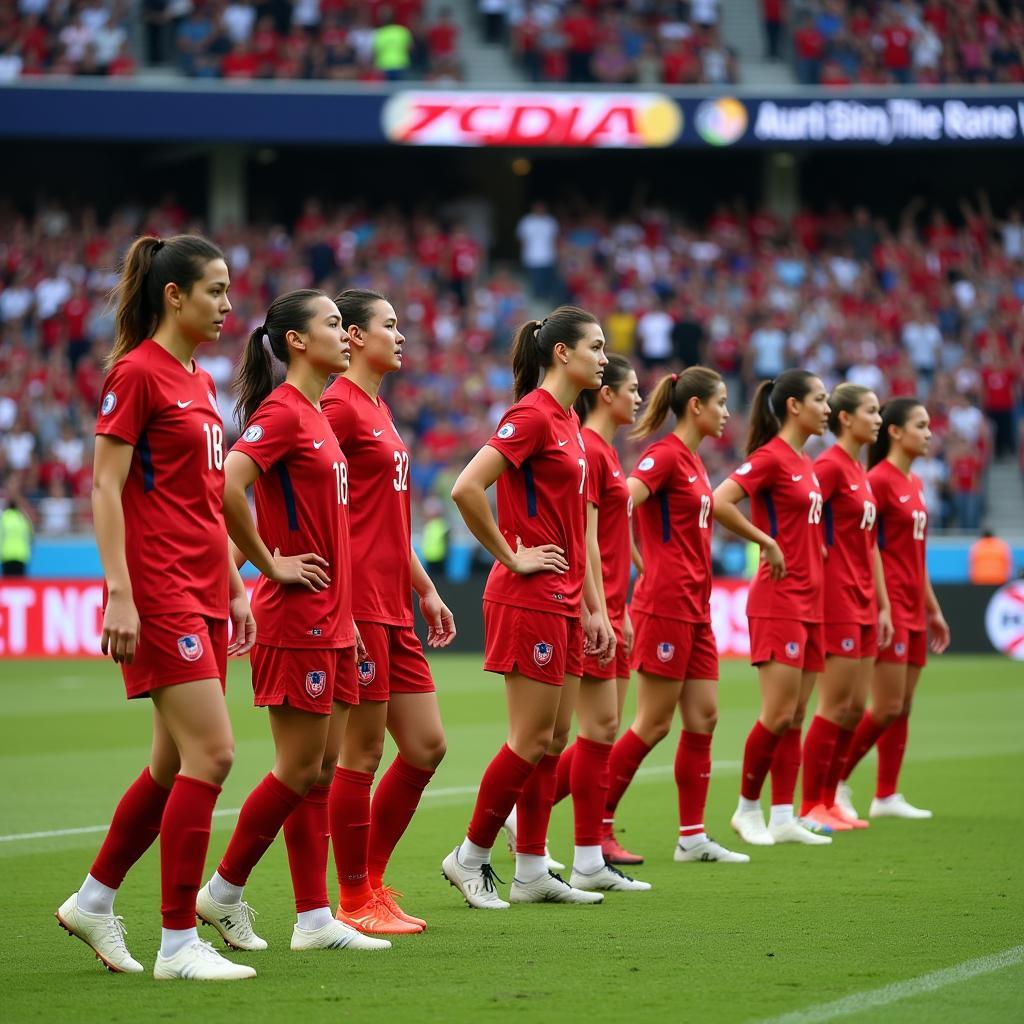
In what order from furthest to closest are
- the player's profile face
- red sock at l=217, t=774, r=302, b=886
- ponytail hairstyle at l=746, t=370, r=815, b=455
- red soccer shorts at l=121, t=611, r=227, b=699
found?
ponytail hairstyle at l=746, t=370, r=815, b=455 → red sock at l=217, t=774, r=302, b=886 → the player's profile face → red soccer shorts at l=121, t=611, r=227, b=699

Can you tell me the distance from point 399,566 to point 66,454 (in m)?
21.1

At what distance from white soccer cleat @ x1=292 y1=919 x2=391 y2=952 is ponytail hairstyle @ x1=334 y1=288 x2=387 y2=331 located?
2268 millimetres

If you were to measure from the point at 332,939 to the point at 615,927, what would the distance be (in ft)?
3.77

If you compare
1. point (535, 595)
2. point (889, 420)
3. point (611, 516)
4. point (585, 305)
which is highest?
point (585, 305)

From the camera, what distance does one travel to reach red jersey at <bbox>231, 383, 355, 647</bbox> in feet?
20.5

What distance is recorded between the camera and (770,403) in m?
10.1

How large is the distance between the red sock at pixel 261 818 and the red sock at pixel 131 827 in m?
0.33

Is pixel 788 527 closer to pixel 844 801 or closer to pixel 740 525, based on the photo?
pixel 740 525

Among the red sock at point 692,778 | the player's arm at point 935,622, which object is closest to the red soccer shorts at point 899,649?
the player's arm at point 935,622

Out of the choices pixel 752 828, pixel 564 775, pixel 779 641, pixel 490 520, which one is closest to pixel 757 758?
pixel 752 828

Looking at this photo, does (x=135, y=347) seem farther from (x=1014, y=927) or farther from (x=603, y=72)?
(x=603, y=72)

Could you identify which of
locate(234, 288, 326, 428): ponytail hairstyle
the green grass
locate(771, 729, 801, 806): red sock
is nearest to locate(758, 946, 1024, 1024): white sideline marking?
the green grass

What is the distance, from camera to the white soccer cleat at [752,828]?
379 inches

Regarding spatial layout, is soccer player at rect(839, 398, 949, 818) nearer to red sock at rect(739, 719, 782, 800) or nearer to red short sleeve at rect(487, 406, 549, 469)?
red sock at rect(739, 719, 782, 800)
